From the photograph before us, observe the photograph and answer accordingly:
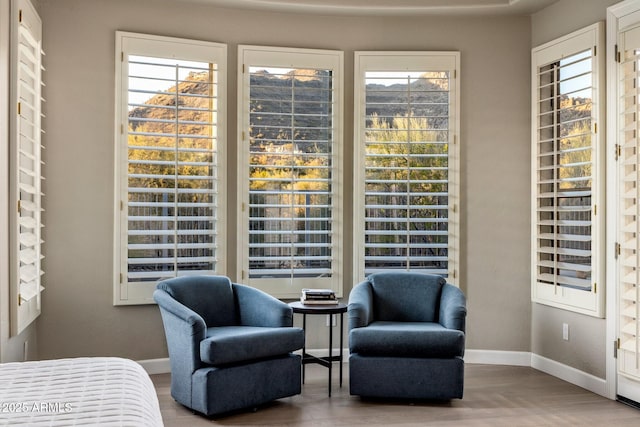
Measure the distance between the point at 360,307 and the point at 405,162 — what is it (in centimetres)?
149

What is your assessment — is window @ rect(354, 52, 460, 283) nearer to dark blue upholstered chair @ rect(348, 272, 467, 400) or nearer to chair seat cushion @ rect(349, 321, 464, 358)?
dark blue upholstered chair @ rect(348, 272, 467, 400)

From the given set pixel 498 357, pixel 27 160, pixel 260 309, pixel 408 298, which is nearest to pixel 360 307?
pixel 408 298

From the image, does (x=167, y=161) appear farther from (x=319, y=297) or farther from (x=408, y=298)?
(x=408, y=298)

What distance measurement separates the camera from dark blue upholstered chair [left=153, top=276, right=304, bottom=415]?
387 cm

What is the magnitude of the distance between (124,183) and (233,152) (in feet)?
2.94

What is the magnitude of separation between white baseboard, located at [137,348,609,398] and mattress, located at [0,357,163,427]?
91.1 inches

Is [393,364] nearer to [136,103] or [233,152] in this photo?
[233,152]

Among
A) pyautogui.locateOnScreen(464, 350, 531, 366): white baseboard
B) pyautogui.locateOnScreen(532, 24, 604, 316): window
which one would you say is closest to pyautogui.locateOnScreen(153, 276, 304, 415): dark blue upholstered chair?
pyautogui.locateOnScreen(464, 350, 531, 366): white baseboard

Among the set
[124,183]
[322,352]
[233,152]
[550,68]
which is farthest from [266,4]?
[322,352]

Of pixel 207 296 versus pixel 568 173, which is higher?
pixel 568 173

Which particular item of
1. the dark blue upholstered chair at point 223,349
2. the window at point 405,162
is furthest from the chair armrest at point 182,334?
the window at point 405,162

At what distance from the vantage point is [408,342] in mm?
4180

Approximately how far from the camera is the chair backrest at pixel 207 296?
4367 mm

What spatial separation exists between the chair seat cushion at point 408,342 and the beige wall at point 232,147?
121 centimetres
